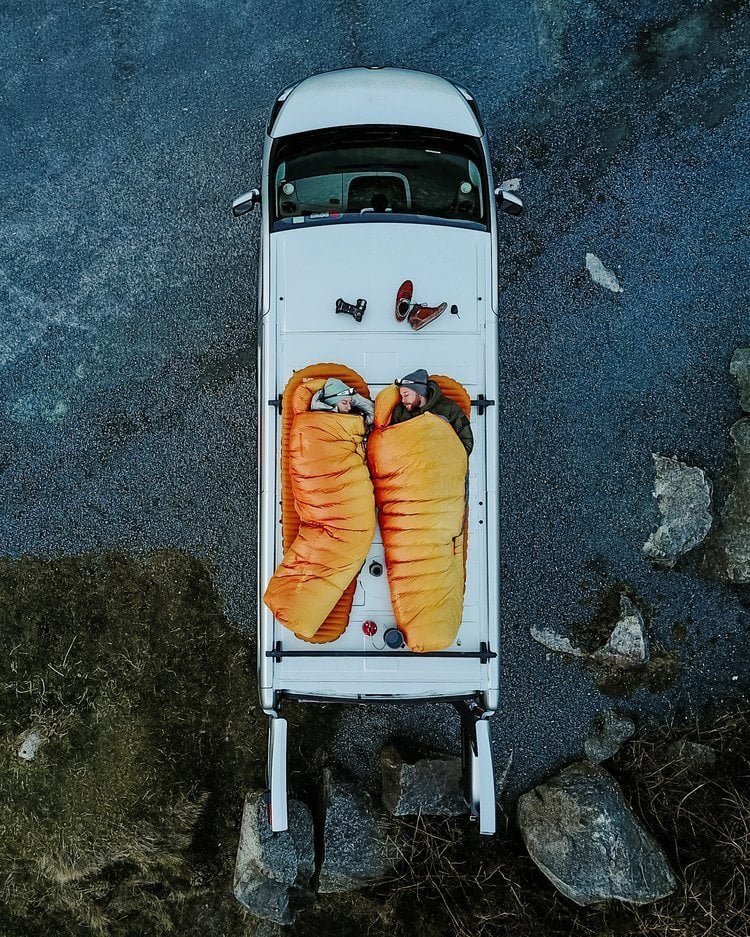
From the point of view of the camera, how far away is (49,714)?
488cm

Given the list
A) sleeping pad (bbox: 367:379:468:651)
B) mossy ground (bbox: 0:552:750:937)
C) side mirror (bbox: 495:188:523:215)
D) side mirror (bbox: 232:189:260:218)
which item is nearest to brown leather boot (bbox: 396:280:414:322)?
sleeping pad (bbox: 367:379:468:651)

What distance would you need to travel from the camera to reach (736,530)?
16.0 ft

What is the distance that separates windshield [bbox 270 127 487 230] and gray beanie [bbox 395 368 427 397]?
119 cm

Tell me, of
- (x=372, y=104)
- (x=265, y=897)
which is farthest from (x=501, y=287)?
(x=265, y=897)

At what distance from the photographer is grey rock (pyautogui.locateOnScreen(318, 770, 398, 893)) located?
4766mm

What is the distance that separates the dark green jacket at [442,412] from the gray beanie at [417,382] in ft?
0.11

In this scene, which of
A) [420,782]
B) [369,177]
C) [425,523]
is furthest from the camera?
[420,782]

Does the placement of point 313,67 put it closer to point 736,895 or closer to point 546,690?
point 546,690

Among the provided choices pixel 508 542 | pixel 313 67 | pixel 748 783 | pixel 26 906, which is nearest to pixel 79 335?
pixel 313 67

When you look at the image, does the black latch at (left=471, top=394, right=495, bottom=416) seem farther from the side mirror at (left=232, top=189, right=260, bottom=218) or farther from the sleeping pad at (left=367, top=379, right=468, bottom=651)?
the side mirror at (left=232, top=189, right=260, bottom=218)

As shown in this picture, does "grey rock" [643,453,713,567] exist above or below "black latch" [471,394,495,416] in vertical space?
below

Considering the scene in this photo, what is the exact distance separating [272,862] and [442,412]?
11.4 ft

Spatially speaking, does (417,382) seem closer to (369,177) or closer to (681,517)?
(369,177)

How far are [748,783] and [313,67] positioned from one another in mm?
6377
